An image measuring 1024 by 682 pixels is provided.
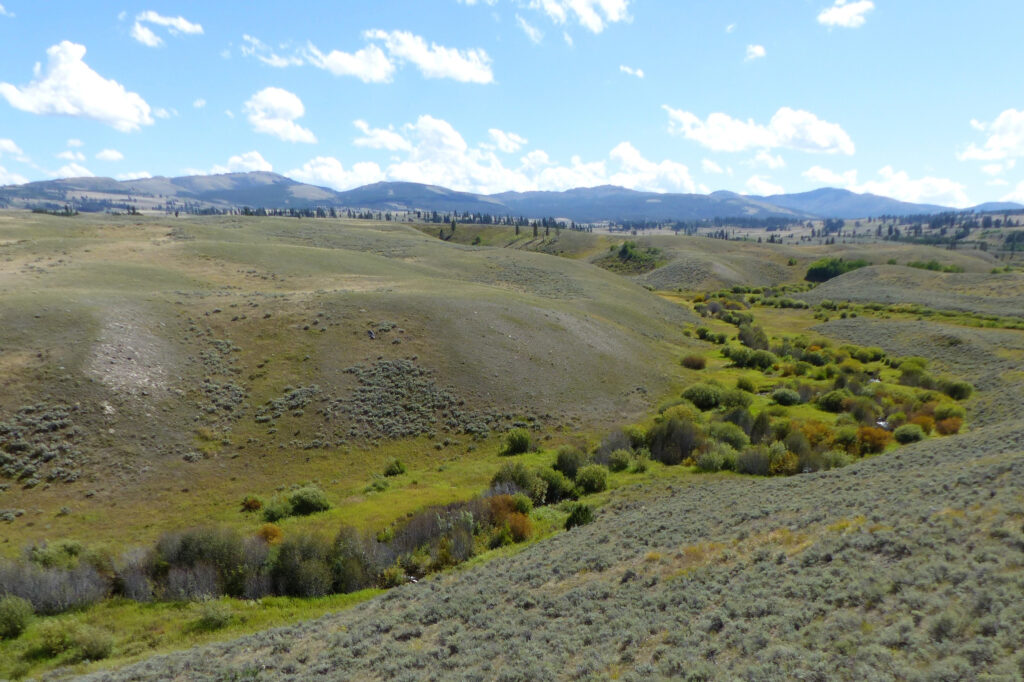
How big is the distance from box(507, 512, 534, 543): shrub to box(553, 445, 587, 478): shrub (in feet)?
22.9

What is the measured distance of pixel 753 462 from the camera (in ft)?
105

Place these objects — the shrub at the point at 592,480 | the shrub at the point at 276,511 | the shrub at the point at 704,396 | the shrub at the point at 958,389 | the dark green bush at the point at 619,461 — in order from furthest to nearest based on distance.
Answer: the shrub at the point at 704,396 < the shrub at the point at 958,389 < the dark green bush at the point at 619,461 < the shrub at the point at 592,480 < the shrub at the point at 276,511

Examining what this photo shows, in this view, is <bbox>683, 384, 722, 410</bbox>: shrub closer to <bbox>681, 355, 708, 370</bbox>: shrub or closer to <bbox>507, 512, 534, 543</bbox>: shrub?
<bbox>681, 355, 708, 370</bbox>: shrub

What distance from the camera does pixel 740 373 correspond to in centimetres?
5659

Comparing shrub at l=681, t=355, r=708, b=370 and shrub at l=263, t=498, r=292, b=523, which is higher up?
shrub at l=681, t=355, r=708, b=370

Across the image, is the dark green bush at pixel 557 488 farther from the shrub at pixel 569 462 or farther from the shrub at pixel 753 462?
the shrub at pixel 753 462

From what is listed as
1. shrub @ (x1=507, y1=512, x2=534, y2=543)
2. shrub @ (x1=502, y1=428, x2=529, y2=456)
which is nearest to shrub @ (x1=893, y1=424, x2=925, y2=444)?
shrub @ (x1=502, y1=428, x2=529, y2=456)

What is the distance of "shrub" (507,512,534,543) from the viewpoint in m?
25.0

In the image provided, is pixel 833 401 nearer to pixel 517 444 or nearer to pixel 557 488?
pixel 517 444

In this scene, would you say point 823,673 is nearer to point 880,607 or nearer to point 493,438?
point 880,607

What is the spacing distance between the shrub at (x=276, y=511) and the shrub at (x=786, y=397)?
133ft

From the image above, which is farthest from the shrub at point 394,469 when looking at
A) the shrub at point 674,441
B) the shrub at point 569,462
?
the shrub at point 674,441

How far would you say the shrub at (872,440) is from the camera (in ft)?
115

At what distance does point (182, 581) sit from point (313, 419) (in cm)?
1689
